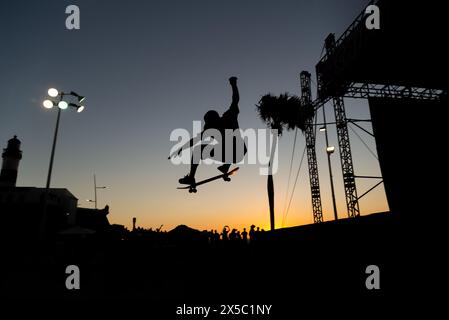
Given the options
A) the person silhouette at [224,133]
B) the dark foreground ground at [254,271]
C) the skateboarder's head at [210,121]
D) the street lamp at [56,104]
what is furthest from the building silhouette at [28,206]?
the skateboarder's head at [210,121]

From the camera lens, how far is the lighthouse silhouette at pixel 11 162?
4025cm

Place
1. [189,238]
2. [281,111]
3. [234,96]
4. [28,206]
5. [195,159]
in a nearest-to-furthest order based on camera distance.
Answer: [234,96]
[195,159]
[189,238]
[281,111]
[28,206]

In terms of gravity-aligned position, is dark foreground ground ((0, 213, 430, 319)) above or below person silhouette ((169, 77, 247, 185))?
below

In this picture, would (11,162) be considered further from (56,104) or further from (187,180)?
(187,180)

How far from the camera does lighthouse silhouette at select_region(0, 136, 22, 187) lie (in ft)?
132

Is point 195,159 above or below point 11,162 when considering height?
below

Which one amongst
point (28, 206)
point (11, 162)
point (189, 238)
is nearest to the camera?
point (189, 238)

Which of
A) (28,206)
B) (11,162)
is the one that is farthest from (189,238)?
(11,162)

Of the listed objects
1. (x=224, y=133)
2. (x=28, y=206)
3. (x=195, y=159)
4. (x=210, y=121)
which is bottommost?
(x=195, y=159)

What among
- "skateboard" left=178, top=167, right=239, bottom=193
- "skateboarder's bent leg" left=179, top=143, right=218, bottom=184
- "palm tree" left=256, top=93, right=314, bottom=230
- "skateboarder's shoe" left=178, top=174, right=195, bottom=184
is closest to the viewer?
"skateboarder's bent leg" left=179, top=143, right=218, bottom=184

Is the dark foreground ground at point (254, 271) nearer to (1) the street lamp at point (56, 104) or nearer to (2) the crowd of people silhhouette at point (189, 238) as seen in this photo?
(2) the crowd of people silhhouette at point (189, 238)

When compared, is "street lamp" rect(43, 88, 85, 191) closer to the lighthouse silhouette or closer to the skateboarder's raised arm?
the skateboarder's raised arm

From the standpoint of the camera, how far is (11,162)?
41.4 metres

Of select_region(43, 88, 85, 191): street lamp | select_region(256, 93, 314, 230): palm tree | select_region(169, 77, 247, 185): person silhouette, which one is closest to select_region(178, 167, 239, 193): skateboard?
select_region(169, 77, 247, 185): person silhouette
